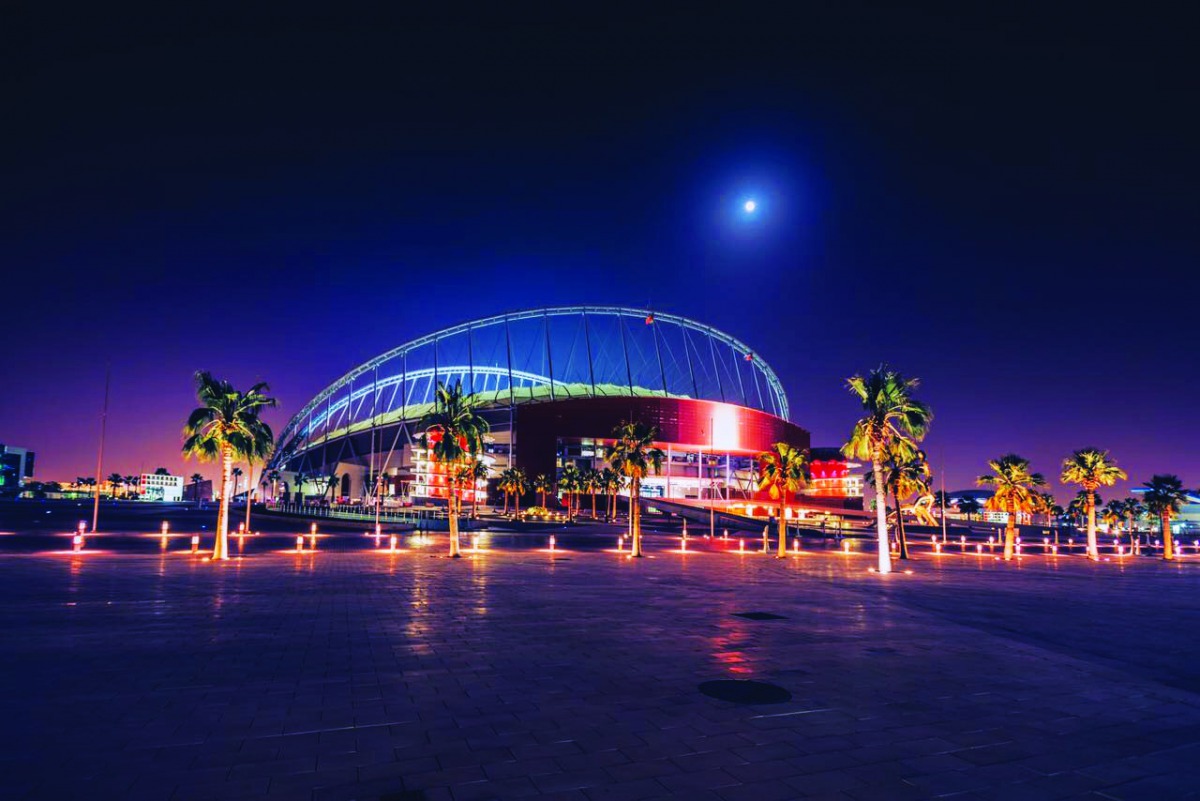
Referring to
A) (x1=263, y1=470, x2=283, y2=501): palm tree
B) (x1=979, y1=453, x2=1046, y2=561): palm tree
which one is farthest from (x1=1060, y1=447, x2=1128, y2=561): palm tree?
(x1=263, y1=470, x2=283, y2=501): palm tree

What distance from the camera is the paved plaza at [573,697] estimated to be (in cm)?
635

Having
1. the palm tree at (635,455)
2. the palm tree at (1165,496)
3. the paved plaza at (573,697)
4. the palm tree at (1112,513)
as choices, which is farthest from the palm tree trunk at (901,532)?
the palm tree at (1112,513)

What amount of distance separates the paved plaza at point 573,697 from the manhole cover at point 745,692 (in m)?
0.23

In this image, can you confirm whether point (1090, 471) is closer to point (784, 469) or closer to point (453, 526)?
point (784, 469)

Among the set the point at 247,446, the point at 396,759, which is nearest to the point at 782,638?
the point at 396,759

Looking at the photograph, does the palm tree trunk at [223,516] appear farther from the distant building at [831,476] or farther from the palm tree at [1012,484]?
the distant building at [831,476]

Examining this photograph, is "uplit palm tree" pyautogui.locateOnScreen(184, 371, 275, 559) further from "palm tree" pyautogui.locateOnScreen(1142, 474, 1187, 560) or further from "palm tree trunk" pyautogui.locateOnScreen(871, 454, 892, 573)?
"palm tree" pyautogui.locateOnScreen(1142, 474, 1187, 560)

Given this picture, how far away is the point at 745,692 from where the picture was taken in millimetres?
9562

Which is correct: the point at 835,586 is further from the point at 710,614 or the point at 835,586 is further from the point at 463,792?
the point at 463,792

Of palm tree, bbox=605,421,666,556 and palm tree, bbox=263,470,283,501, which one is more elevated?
palm tree, bbox=605,421,666,556

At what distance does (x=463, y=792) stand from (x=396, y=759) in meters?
1.17

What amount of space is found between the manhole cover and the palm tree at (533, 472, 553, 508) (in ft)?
370

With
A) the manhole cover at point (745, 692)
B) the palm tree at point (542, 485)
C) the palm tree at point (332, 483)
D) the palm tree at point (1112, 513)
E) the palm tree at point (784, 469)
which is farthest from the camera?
the palm tree at point (332, 483)

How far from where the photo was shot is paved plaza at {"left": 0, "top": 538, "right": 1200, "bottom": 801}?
6352 mm
